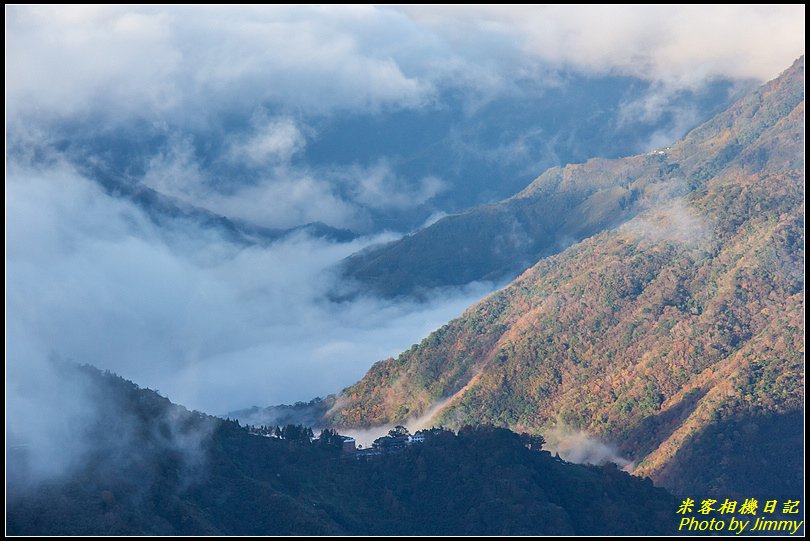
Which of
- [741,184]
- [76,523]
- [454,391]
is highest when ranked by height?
[741,184]

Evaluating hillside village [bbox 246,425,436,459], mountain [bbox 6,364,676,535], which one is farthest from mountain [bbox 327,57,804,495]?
hillside village [bbox 246,425,436,459]

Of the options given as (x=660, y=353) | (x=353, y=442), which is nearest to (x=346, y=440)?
(x=353, y=442)

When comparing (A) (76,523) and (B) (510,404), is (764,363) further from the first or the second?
(A) (76,523)

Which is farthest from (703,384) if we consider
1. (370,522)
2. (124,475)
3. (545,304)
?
(124,475)

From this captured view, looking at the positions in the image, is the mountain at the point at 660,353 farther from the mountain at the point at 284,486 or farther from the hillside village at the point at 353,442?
the hillside village at the point at 353,442

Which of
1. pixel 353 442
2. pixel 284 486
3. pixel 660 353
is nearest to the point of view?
pixel 284 486

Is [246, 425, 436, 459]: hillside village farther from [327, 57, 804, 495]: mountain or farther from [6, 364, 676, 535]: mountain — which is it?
[327, 57, 804, 495]: mountain

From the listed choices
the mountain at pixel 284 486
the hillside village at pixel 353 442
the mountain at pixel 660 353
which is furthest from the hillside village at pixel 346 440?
the mountain at pixel 660 353

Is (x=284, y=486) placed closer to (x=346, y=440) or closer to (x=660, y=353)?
(x=346, y=440)
